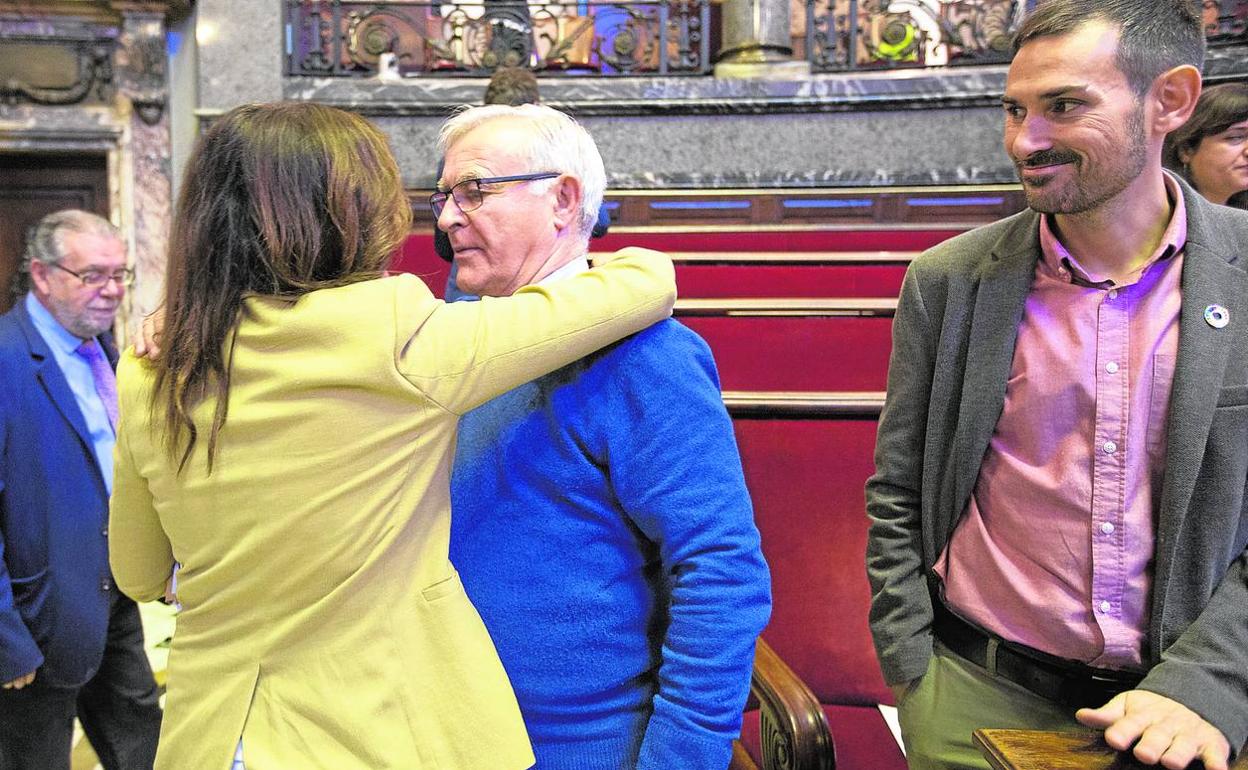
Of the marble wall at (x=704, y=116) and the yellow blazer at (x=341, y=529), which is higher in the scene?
the marble wall at (x=704, y=116)

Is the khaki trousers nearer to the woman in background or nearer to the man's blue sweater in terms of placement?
the man's blue sweater

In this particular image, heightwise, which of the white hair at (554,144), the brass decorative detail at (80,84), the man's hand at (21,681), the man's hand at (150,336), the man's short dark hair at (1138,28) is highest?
the brass decorative detail at (80,84)

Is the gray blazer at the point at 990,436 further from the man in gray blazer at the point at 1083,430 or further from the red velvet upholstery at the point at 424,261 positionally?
the red velvet upholstery at the point at 424,261

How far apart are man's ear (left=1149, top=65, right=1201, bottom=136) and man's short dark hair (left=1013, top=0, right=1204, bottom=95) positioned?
0.01 metres

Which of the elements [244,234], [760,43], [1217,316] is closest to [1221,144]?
[1217,316]

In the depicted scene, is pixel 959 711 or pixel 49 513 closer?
pixel 959 711

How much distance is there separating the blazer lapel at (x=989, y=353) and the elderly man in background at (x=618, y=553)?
0.35 m

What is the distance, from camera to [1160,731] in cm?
103

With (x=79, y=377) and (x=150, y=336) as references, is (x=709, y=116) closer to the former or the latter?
(x=79, y=377)

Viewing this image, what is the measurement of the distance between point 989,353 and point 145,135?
5.91 metres

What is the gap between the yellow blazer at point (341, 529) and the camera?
98 cm

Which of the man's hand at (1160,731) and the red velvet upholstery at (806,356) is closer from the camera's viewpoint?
the man's hand at (1160,731)

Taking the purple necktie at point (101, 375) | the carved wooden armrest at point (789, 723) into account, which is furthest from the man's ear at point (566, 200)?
the purple necktie at point (101, 375)

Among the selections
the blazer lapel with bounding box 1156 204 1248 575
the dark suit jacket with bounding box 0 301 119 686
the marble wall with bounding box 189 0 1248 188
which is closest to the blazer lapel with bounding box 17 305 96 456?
the dark suit jacket with bounding box 0 301 119 686
